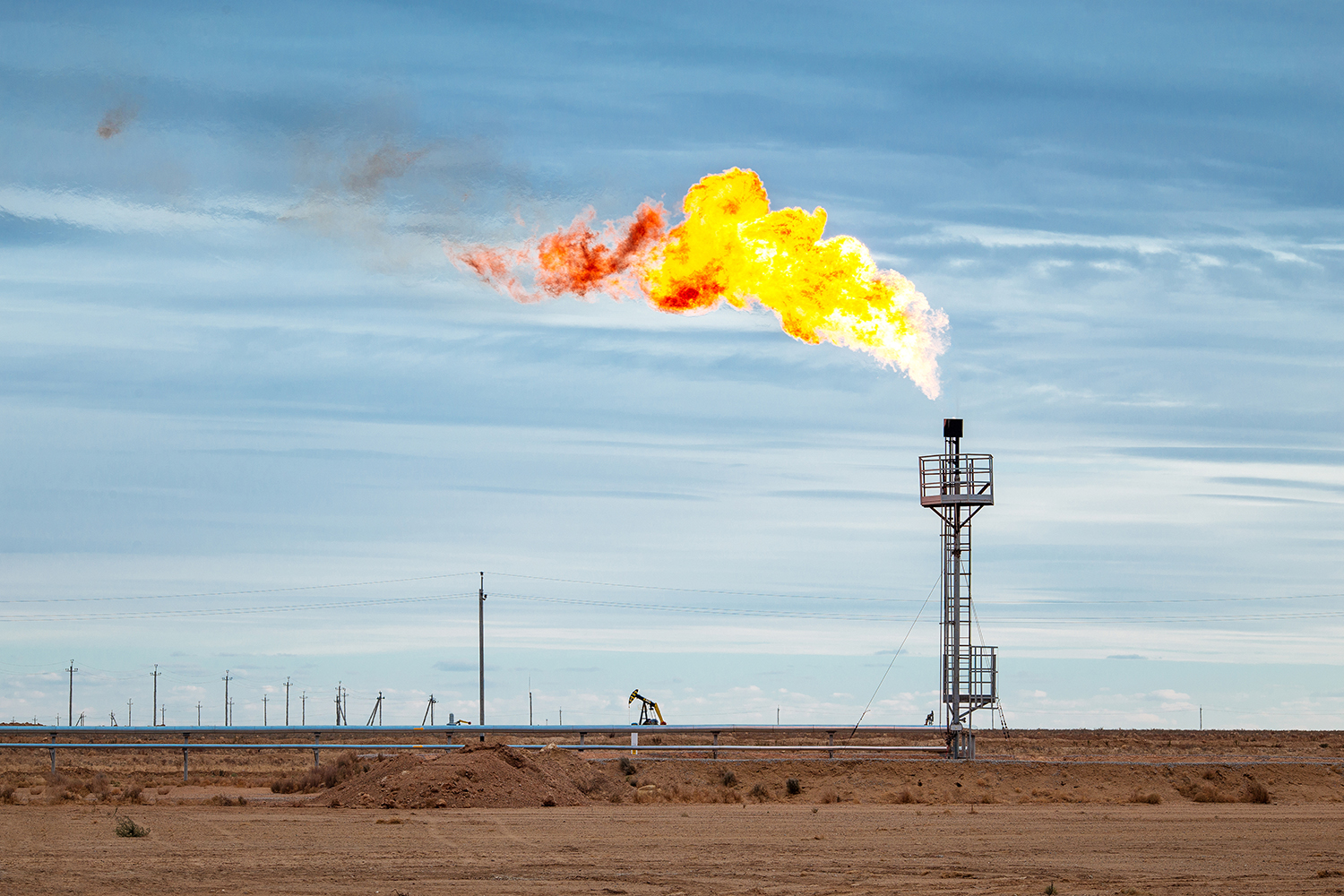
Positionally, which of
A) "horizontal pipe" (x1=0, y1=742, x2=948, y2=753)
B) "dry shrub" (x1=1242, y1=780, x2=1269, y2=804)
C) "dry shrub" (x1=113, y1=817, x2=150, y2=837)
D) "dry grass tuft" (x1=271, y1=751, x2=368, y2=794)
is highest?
"dry shrub" (x1=113, y1=817, x2=150, y2=837)

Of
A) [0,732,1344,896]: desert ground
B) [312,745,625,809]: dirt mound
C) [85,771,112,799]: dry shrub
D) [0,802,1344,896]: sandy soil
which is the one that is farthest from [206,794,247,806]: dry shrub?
[85,771,112,799]: dry shrub

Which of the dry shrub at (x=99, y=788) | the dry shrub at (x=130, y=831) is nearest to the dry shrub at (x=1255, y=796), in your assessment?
the dry shrub at (x=130, y=831)

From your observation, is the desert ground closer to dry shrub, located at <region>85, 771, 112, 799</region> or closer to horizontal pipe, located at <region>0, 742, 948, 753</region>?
dry shrub, located at <region>85, 771, 112, 799</region>

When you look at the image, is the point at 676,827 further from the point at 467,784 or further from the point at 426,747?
the point at 426,747

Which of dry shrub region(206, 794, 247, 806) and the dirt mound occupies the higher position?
the dirt mound

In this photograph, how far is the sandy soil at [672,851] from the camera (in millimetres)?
21625

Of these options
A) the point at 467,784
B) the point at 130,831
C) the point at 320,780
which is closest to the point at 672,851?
the point at 130,831

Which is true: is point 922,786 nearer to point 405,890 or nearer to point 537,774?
point 537,774

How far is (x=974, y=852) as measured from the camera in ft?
86.2

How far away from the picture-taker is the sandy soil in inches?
851

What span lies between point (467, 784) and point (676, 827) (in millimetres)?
7460

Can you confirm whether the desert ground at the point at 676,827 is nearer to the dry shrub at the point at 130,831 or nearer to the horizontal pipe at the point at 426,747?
the dry shrub at the point at 130,831

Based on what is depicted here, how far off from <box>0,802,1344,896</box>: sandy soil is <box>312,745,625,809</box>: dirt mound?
85 cm

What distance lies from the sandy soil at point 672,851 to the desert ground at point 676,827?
0.32ft
